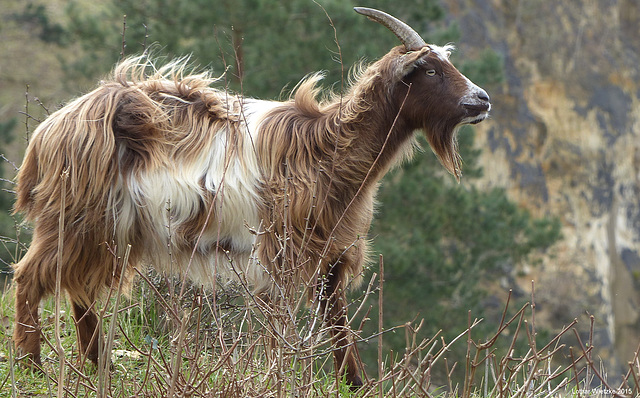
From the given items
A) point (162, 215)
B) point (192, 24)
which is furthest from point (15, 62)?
point (162, 215)

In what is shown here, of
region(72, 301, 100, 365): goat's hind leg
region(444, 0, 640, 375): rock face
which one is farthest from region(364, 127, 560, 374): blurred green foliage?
region(72, 301, 100, 365): goat's hind leg

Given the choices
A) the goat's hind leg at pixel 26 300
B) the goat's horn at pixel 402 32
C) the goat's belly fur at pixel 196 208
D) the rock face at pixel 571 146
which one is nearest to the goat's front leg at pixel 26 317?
the goat's hind leg at pixel 26 300

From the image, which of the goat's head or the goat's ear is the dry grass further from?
the goat's ear

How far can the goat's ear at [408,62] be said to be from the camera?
14.3ft

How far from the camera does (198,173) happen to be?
418cm

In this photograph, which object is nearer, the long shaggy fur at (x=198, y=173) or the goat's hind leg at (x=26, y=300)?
the goat's hind leg at (x=26, y=300)

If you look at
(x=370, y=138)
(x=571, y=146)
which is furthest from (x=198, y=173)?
(x=571, y=146)

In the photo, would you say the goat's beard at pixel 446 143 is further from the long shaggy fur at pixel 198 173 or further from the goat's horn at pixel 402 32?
the goat's horn at pixel 402 32

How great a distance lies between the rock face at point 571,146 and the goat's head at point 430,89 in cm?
1348

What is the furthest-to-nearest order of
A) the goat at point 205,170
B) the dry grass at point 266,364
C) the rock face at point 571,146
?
1. the rock face at point 571,146
2. the goat at point 205,170
3. the dry grass at point 266,364

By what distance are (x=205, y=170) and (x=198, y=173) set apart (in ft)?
0.14

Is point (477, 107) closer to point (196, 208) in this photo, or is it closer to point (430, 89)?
point (430, 89)

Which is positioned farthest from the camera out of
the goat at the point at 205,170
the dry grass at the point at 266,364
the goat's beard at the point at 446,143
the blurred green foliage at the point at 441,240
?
the blurred green foliage at the point at 441,240

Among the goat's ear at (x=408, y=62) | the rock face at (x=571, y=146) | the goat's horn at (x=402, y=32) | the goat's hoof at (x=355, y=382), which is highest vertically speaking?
the goat's horn at (x=402, y=32)
